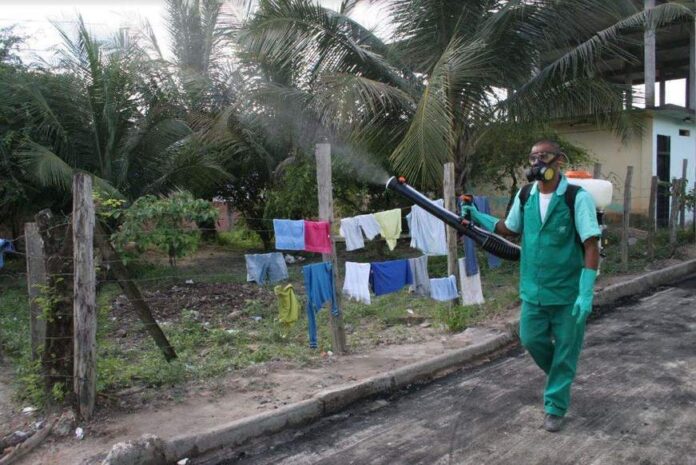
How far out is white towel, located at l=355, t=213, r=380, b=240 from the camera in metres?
7.44

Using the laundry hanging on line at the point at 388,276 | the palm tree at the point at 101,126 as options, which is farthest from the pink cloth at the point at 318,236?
the palm tree at the point at 101,126

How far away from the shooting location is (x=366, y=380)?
5344mm

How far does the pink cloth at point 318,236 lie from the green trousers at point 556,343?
8.11ft

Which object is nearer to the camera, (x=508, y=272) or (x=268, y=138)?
(x=508, y=272)

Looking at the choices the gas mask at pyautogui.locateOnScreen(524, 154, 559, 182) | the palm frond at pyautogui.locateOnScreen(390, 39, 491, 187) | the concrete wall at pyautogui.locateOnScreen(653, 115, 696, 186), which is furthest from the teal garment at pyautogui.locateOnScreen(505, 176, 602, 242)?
the concrete wall at pyautogui.locateOnScreen(653, 115, 696, 186)

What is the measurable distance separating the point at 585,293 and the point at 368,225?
12.6ft

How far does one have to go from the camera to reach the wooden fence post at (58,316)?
4.61 meters

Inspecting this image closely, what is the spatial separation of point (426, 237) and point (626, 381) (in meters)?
3.24

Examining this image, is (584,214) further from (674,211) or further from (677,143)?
(677,143)

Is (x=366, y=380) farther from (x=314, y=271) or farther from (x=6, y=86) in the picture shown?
(x=6, y=86)

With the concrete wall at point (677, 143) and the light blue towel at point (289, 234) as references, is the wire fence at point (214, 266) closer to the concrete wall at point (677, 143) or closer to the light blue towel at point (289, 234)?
the light blue towel at point (289, 234)

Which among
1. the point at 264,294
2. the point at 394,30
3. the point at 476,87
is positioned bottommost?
the point at 264,294

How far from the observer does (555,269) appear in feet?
13.7

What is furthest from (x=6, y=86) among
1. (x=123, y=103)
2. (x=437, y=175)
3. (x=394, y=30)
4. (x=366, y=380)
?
Answer: (x=366, y=380)
